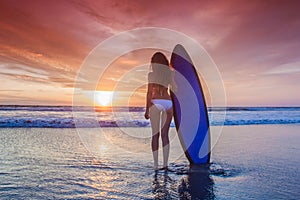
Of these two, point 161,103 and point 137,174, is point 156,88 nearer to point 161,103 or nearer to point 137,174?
point 161,103

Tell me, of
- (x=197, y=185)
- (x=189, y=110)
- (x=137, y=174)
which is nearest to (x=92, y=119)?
(x=189, y=110)

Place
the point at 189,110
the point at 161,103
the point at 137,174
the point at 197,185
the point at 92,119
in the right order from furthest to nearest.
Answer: the point at 92,119 → the point at 189,110 → the point at 161,103 → the point at 137,174 → the point at 197,185

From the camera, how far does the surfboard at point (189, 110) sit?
13.1 feet

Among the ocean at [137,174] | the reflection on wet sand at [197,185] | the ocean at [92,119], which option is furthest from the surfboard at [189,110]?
the ocean at [92,119]

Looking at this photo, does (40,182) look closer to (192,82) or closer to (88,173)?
(88,173)

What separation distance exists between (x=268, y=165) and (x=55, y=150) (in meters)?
3.77

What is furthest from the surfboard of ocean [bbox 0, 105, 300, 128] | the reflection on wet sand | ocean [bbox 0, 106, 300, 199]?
ocean [bbox 0, 105, 300, 128]

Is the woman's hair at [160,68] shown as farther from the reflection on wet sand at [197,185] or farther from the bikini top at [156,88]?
the reflection on wet sand at [197,185]

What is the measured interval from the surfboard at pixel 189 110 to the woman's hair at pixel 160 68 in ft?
1.13

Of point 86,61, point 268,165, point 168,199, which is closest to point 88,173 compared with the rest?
point 168,199

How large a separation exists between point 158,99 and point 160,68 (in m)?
0.46

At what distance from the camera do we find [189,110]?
13.9 ft

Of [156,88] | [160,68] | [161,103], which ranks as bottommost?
[161,103]

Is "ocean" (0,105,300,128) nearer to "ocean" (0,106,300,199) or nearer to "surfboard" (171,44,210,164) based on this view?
"ocean" (0,106,300,199)
